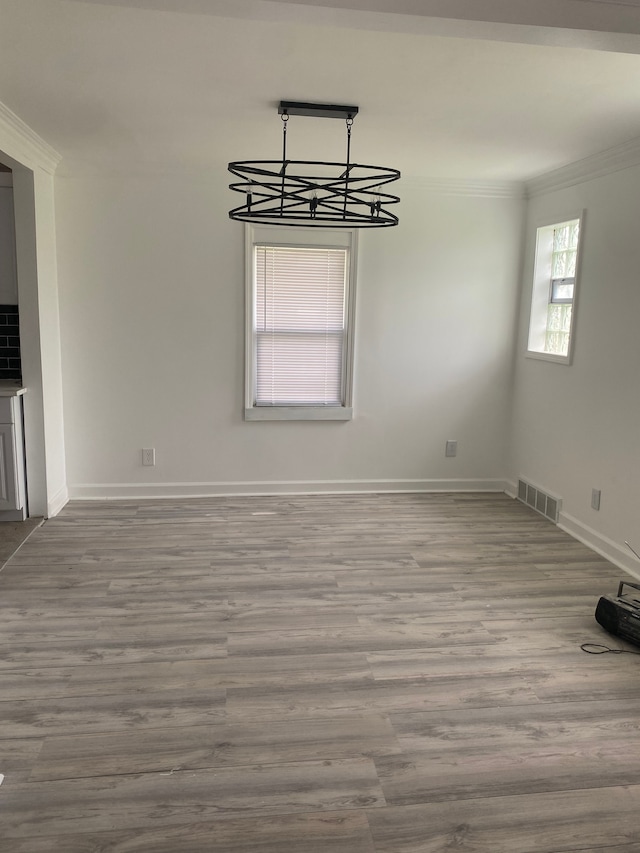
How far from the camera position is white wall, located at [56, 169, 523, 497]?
489 centimetres

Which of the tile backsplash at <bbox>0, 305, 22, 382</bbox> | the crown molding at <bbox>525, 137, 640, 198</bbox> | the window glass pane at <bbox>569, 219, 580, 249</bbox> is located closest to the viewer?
the crown molding at <bbox>525, 137, 640, 198</bbox>

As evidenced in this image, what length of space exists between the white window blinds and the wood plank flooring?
141 cm

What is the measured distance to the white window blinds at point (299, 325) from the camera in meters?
5.11

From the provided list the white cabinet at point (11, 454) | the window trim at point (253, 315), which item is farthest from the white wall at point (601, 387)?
the white cabinet at point (11, 454)

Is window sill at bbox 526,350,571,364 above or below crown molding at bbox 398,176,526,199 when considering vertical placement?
below

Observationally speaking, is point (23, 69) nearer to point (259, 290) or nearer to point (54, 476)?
point (259, 290)

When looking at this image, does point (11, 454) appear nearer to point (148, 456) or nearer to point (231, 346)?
point (148, 456)

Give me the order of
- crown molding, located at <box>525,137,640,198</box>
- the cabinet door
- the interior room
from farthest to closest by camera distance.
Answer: the cabinet door
crown molding, located at <box>525,137,640,198</box>
the interior room

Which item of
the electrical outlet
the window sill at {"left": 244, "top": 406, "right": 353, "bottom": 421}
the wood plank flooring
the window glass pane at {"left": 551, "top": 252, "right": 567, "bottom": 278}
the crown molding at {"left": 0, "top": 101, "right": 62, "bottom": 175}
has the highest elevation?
the crown molding at {"left": 0, "top": 101, "right": 62, "bottom": 175}

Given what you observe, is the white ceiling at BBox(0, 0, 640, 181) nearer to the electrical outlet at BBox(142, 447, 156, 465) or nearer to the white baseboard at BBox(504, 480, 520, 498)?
the electrical outlet at BBox(142, 447, 156, 465)

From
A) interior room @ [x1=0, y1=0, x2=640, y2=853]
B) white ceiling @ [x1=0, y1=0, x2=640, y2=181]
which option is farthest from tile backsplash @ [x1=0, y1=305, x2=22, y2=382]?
white ceiling @ [x1=0, y1=0, x2=640, y2=181]

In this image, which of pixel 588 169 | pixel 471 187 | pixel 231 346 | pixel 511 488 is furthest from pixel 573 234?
pixel 231 346

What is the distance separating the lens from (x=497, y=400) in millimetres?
5535

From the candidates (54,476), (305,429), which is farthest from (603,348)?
(54,476)
